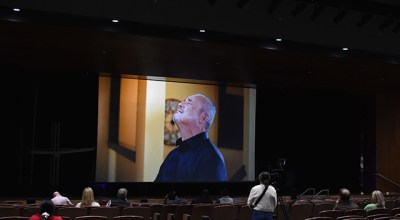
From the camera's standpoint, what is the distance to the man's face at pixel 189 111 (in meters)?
16.1

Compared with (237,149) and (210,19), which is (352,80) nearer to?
(237,149)

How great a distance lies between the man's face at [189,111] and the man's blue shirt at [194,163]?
54 centimetres

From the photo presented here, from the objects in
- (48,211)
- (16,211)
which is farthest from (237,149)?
(48,211)

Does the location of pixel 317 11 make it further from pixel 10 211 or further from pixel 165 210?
pixel 10 211

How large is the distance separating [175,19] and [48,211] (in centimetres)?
698

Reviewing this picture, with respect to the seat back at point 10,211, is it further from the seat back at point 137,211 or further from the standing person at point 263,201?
the standing person at point 263,201

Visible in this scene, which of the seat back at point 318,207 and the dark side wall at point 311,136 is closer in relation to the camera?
the seat back at point 318,207

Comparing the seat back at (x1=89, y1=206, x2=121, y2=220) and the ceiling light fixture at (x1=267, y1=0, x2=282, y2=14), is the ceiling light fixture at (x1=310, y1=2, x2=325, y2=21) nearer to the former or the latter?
the ceiling light fixture at (x1=267, y1=0, x2=282, y2=14)

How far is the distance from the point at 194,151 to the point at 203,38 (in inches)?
216

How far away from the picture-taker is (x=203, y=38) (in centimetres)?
1159

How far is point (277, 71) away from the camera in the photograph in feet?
49.2

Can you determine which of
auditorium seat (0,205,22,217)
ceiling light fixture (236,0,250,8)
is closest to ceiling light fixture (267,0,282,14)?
ceiling light fixture (236,0,250,8)

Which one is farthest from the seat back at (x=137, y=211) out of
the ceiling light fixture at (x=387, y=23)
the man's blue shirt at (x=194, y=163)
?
the ceiling light fixture at (x=387, y=23)

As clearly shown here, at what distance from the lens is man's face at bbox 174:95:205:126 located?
16.1m
